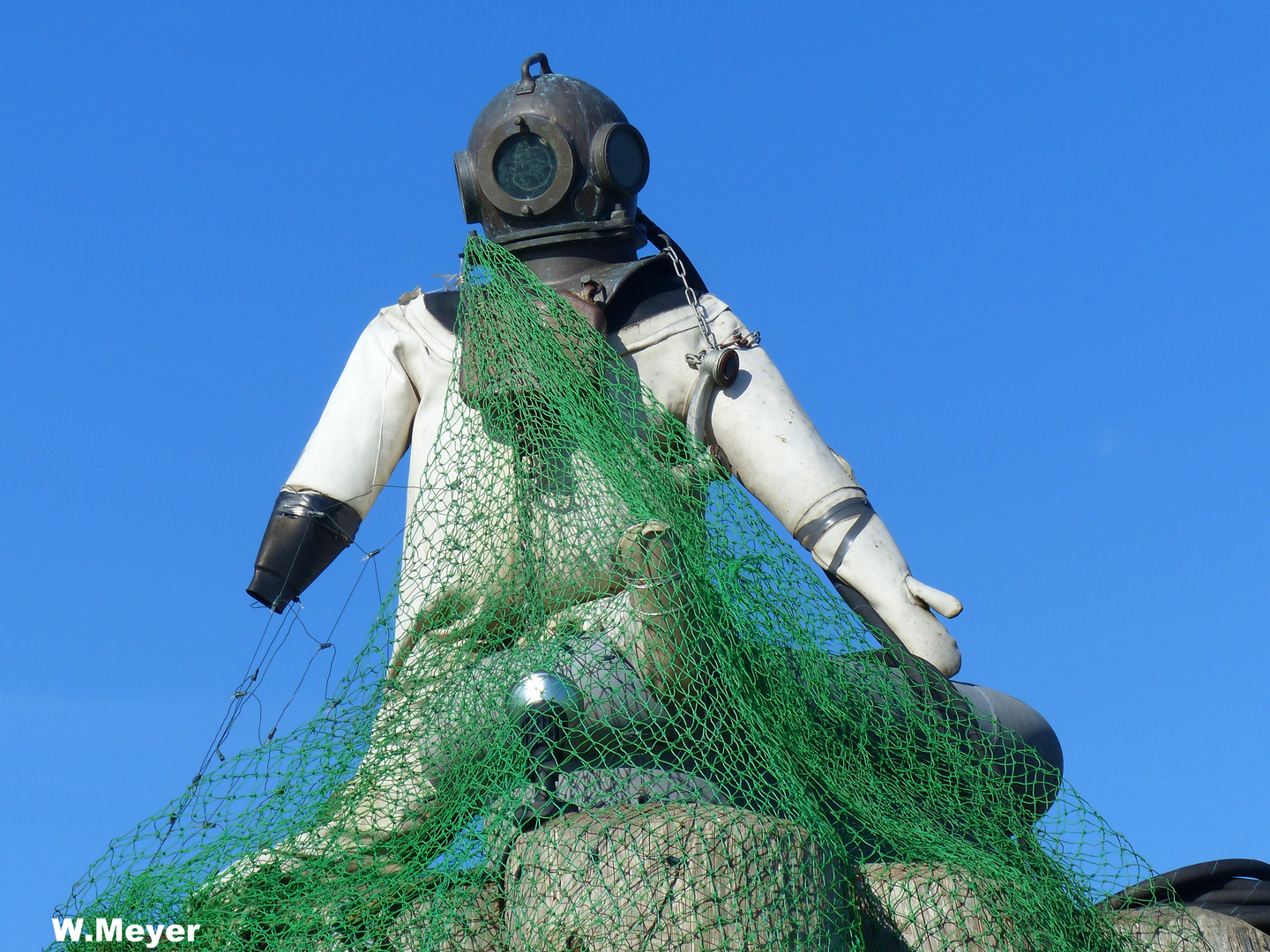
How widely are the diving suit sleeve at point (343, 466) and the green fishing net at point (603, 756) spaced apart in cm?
34

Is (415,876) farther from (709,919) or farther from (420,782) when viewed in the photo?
(709,919)

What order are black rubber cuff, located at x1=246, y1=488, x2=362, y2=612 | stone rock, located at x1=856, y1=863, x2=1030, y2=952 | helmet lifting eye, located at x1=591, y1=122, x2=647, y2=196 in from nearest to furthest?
stone rock, located at x1=856, y1=863, x2=1030, y2=952
black rubber cuff, located at x1=246, y1=488, x2=362, y2=612
helmet lifting eye, located at x1=591, y1=122, x2=647, y2=196

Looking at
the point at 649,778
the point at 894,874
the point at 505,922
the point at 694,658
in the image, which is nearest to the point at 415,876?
the point at 505,922

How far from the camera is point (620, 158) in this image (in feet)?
16.9

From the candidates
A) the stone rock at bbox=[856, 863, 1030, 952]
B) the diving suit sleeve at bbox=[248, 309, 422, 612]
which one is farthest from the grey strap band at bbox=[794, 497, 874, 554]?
the diving suit sleeve at bbox=[248, 309, 422, 612]

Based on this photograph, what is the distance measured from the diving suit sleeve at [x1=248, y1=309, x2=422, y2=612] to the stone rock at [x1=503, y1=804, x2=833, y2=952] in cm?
160

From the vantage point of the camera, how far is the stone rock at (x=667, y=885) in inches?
136

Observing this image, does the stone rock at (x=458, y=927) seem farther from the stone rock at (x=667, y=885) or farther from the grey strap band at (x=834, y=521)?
the grey strap band at (x=834, y=521)

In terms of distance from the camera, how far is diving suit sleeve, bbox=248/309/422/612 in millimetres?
4918

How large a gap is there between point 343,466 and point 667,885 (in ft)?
6.66

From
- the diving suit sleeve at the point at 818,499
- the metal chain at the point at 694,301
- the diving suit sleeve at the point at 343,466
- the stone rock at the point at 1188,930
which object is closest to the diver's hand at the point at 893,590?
the diving suit sleeve at the point at 818,499

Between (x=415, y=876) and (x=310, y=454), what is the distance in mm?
1619

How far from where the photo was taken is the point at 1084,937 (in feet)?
14.0

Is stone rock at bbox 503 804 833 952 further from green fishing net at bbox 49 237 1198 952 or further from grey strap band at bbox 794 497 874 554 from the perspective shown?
grey strap band at bbox 794 497 874 554
